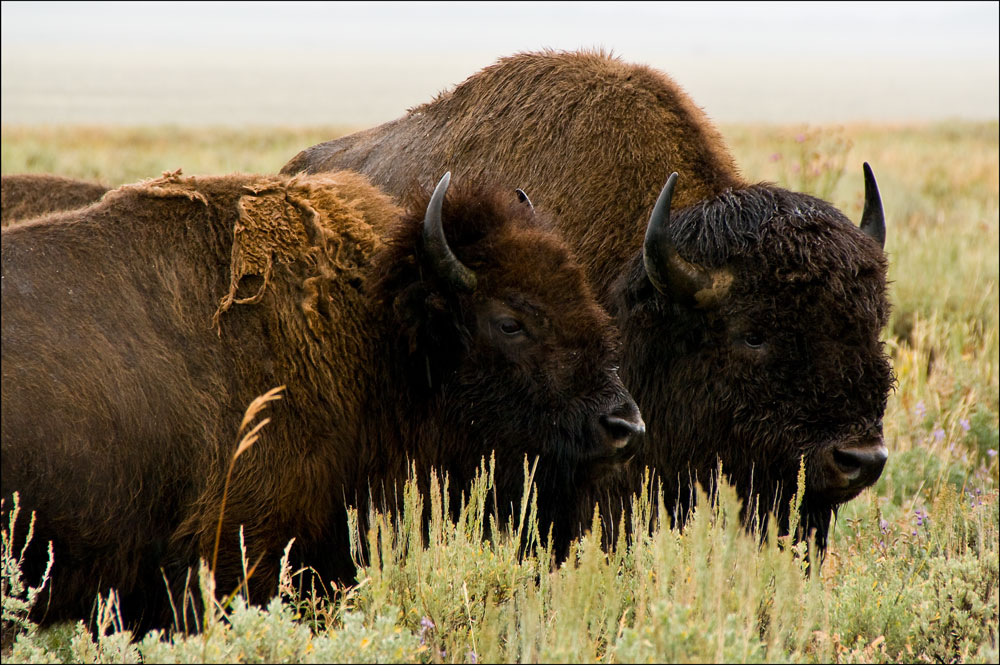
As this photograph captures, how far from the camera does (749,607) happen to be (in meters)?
2.83

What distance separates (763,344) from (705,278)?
Answer: 381 mm

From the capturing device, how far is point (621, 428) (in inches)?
154

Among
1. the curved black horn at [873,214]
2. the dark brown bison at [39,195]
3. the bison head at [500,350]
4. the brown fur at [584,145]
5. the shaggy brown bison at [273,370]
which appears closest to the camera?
the shaggy brown bison at [273,370]

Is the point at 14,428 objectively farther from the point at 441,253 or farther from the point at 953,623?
the point at 953,623

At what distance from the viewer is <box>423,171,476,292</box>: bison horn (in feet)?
12.8

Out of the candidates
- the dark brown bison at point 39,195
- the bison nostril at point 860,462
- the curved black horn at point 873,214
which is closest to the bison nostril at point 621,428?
the bison nostril at point 860,462

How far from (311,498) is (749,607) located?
5.49 ft

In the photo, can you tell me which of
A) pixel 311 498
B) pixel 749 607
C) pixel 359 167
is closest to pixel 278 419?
pixel 311 498

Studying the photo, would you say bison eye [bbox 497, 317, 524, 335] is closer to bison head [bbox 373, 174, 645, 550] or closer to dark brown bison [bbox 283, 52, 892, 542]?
bison head [bbox 373, 174, 645, 550]

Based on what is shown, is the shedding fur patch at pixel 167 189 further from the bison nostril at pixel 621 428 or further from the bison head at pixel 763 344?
the bison head at pixel 763 344

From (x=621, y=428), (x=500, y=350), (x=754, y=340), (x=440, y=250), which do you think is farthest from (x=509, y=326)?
(x=754, y=340)

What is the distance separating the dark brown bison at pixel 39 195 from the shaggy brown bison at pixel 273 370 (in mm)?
3589

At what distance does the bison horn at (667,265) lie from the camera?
442 cm

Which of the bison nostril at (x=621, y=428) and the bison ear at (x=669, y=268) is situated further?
the bison ear at (x=669, y=268)
